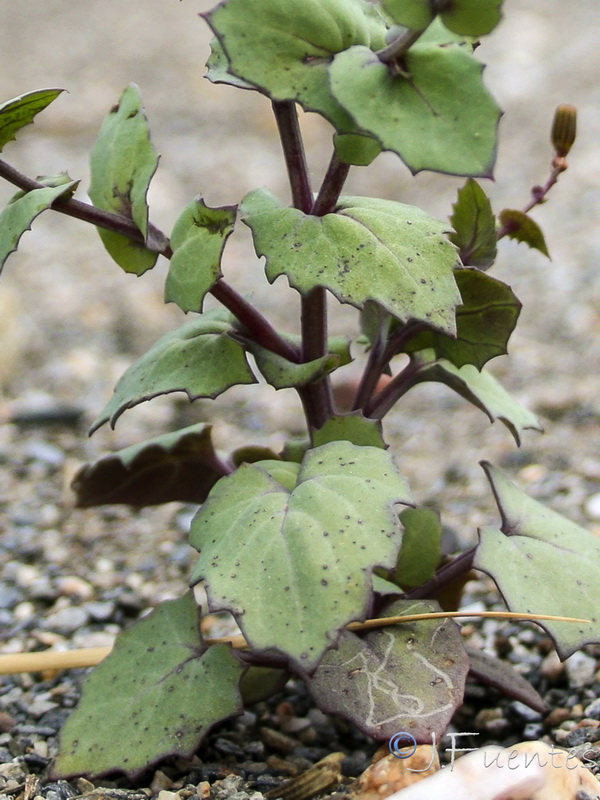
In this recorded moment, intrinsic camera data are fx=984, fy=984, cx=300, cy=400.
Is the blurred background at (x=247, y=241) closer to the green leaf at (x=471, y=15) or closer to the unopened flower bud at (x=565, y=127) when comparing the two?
the unopened flower bud at (x=565, y=127)

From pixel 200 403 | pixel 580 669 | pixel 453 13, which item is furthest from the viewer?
pixel 200 403

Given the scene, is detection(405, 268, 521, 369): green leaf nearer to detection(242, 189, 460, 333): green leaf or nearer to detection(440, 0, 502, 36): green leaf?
detection(242, 189, 460, 333): green leaf

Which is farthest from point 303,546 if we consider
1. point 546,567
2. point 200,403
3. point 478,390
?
point 200,403

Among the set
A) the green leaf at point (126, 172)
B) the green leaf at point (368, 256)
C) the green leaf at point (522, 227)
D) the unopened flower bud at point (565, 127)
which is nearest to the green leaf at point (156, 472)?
the green leaf at point (126, 172)

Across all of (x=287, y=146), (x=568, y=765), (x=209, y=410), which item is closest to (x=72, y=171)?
(x=209, y=410)

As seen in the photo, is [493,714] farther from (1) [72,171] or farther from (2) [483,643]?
(1) [72,171]

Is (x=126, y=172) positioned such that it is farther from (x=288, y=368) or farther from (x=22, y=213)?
(x=288, y=368)
